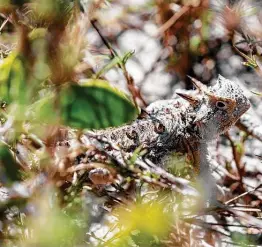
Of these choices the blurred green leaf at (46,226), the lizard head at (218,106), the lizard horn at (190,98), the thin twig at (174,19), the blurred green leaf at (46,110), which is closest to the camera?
the blurred green leaf at (46,226)

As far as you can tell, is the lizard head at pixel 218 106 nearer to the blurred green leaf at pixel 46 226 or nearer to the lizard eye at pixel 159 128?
the lizard eye at pixel 159 128

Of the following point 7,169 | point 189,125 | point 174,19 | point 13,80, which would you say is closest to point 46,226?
point 7,169

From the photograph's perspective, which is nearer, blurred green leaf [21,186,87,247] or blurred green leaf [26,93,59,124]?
blurred green leaf [21,186,87,247]

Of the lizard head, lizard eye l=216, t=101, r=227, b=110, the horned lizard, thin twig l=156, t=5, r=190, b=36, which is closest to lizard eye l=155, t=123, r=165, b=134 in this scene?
the horned lizard

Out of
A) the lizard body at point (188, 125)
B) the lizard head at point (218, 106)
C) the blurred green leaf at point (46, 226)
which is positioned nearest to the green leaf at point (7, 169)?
the blurred green leaf at point (46, 226)

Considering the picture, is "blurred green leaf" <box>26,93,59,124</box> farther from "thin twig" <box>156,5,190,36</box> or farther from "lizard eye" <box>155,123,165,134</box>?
"thin twig" <box>156,5,190,36</box>

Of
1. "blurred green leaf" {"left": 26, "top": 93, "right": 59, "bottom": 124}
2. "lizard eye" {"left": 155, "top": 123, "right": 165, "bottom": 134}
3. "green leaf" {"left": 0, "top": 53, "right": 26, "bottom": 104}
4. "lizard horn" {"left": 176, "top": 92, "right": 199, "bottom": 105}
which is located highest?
"green leaf" {"left": 0, "top": 53, "right": 26, "bottom": 104}
